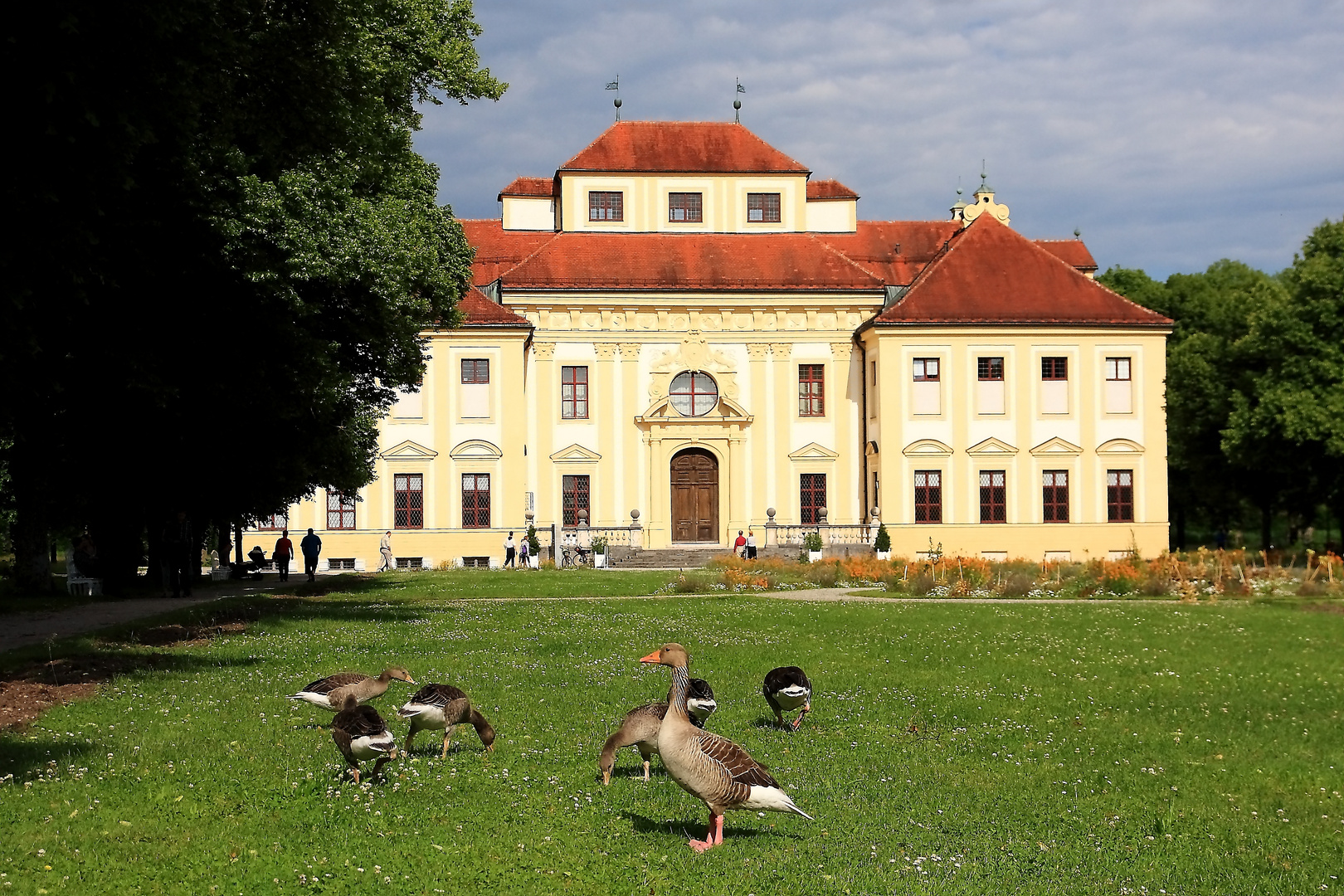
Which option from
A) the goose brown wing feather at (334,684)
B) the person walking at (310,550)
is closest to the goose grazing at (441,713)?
the goose brown wing feather at (334,684)

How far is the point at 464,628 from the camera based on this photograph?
70.1 feet

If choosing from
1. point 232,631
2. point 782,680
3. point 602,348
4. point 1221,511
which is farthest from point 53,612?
point 1221,511

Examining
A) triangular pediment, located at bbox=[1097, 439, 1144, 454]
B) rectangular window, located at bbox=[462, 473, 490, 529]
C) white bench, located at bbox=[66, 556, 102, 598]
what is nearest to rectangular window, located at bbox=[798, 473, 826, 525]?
triangular pediment, located at bbox=[1097, 439, 1144, 454]

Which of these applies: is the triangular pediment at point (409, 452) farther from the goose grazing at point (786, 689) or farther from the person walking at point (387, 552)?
the goose grazing at point (786, 689)

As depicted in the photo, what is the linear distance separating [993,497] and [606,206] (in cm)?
1865

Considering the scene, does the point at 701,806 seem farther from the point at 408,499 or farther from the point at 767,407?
the point at 767,407

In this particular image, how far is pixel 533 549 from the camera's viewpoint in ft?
155

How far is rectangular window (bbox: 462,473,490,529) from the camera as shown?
5078 centimetres

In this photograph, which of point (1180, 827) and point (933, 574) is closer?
point (1180, 827)

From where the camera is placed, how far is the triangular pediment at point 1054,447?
170 feet

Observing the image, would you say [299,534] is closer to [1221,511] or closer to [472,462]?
[472,462]

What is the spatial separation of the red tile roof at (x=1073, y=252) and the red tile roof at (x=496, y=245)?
21.9m

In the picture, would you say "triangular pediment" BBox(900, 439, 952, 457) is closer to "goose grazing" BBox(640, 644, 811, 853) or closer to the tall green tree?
the tall green tree

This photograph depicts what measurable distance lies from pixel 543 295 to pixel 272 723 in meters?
40.4
